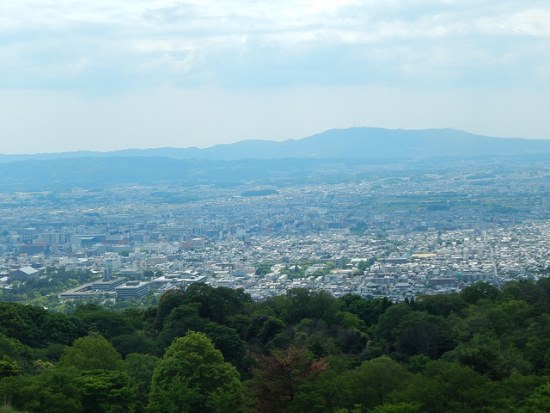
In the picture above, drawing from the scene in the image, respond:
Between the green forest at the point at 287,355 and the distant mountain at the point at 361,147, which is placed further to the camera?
the distant mountain at the point at 361,147

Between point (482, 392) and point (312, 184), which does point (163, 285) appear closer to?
point (482, 392)

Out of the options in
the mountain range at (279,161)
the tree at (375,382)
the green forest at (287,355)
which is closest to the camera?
the green forest at (287,355)

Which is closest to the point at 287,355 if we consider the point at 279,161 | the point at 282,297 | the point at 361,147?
the point at 282,297

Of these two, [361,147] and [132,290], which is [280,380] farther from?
[361,147]

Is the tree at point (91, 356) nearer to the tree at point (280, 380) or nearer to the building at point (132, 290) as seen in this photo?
the tree at point (280, 380)

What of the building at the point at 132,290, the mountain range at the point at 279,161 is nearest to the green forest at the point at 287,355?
the building at the point at 132,290

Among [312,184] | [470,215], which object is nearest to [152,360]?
[470,215]

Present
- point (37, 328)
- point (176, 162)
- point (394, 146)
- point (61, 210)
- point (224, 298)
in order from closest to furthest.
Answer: point (37, 328) < point (224, 298) < point (61, 210) < point (176, 162) < point (394, 146)
